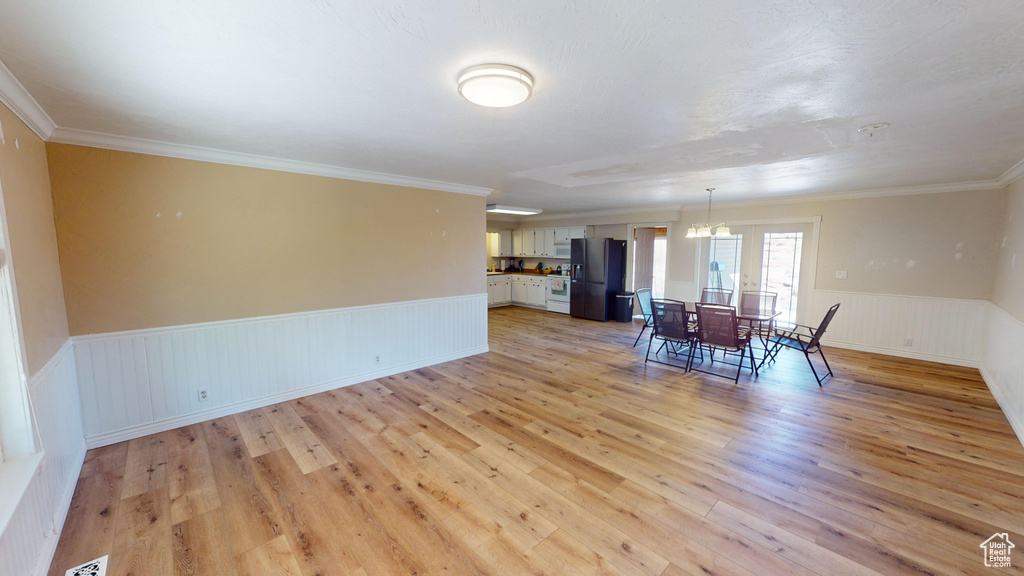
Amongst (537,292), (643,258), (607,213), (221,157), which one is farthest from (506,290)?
(221,157)

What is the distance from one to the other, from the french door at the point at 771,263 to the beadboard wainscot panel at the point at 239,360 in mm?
5036

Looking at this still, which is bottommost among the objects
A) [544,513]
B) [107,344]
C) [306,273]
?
[544,513]

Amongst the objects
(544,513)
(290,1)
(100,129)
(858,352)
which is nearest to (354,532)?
(544,513)

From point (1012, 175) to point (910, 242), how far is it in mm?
1238

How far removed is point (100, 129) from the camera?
261cm

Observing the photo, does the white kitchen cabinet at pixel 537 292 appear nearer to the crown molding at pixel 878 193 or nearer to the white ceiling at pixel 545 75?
the crown molding at pixel 878 193

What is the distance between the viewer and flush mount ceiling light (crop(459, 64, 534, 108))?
173 centimetres

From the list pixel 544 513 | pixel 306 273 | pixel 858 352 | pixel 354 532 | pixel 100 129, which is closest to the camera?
pixel 354 532

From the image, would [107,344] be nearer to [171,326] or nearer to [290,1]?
[171,326]

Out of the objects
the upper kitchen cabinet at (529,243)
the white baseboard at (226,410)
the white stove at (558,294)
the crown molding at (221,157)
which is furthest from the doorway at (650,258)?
the white baseboard at (226,410)

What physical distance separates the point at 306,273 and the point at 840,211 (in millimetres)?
7205

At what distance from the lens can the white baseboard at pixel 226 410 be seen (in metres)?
2.97

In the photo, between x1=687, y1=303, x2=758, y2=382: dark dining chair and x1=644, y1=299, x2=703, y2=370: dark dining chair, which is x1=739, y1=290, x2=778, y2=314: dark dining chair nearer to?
x1=687, y1=303, x2=758, y2=382: dark dining chair

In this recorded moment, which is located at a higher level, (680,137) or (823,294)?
(680,137)
